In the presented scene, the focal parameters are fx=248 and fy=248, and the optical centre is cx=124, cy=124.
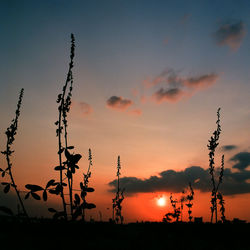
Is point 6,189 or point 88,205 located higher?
point 6,189

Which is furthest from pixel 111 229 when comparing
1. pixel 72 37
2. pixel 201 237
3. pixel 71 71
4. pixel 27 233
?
pixel 72 37

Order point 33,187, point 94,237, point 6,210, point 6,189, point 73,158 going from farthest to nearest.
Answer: point 94,237, point 6,189, point 73,158, point 33,187, point 6,210

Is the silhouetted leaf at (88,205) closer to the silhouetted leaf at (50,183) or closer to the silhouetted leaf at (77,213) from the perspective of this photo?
the silhouetted leaf at (77,213)

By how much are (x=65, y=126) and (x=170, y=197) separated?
18100 millimetres

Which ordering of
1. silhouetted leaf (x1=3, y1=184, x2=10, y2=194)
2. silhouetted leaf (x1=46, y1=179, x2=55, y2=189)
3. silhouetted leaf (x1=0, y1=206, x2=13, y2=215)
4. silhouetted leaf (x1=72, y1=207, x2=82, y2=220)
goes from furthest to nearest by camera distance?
silhouetted leaf (x1=3, y1=184, x2=10, y2=194), silhouetted leaf (x1=46, y1=179, x2=55, y2=189), silhouetted leaf (x1=72, y1=207, x2=82, y2=220), silhouetted leaf (x1=0, y1=206, x2=13, y2=215)

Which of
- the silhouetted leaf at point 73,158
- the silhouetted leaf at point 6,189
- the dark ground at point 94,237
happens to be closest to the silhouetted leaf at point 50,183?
the silhouetted leaf at point 73,158

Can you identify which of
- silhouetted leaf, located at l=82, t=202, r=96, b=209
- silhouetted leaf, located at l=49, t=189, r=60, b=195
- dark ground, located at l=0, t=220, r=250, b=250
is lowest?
dark ground, located at l=0, t=220, r=250, b=250

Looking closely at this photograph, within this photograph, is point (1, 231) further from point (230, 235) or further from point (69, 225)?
point (230, 235)

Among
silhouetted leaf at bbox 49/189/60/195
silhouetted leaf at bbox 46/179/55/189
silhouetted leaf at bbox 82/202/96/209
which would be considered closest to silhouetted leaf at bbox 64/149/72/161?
silhouetted leaf at bbox 46/179/55/189

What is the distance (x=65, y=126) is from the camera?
554 cm

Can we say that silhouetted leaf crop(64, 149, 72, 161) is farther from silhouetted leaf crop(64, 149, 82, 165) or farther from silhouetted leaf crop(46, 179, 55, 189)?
silhouetted leaf crop(46, 179, 55, 189)

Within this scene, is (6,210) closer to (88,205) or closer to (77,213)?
(77,213)

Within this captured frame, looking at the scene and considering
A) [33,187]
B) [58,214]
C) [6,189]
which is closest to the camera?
[58,214]

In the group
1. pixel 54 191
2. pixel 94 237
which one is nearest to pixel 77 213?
pixel 54 191
